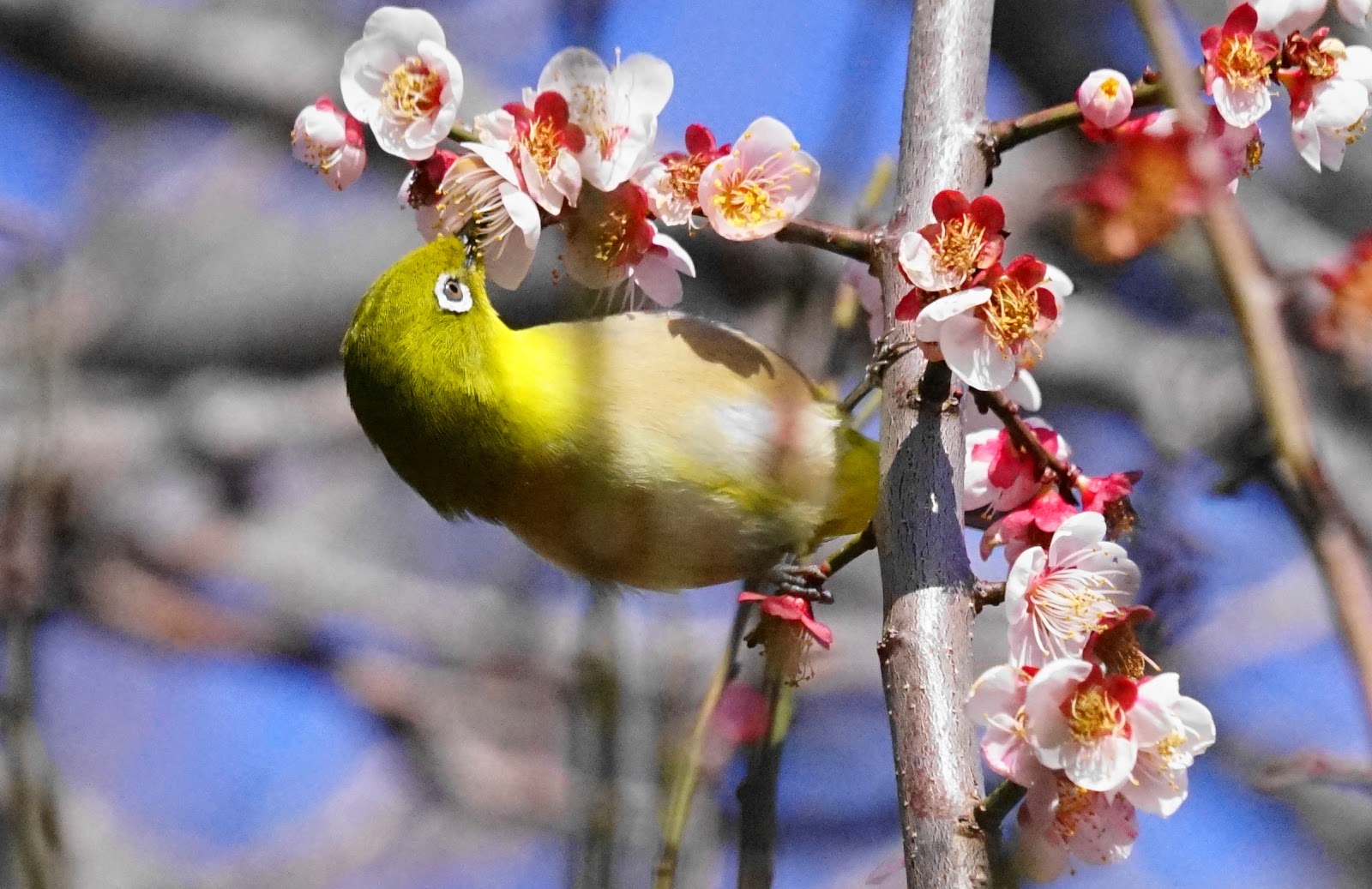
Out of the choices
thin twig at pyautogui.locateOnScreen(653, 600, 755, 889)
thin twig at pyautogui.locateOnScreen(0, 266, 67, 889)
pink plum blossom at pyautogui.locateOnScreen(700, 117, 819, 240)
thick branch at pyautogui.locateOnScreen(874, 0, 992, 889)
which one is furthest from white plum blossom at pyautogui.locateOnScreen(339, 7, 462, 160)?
thin twig at pyautogui.locateOnScreen(0, 266, 67, 889)

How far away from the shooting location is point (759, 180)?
1852mm

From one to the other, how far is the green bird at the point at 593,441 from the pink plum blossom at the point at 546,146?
1.88 ft

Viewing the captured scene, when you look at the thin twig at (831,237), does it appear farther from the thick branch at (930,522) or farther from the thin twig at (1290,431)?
the thin twig at (1290,431)

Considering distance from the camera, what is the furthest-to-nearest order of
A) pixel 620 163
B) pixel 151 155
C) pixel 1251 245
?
1. pixel 151 155
2. pixel 620 163
3. pixel 1251 245

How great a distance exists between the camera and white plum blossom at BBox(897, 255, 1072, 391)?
1492 mm

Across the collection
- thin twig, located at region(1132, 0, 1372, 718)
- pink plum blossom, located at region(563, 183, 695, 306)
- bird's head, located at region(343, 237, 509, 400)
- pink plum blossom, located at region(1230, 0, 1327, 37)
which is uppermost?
bird's head, located at region(343, 237, 509, 400)

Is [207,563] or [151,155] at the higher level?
[151,155]

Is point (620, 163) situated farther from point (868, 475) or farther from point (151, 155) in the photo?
point (151, 155)

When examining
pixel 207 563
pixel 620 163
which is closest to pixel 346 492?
pixel 207 563

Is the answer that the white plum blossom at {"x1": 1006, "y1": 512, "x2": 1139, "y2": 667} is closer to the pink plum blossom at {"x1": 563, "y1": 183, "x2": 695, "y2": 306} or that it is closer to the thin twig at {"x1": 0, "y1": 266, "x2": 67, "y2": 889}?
the pink plum blossom at {"x1": 563, "y1": 183, "x2": 695, "y2": 306}

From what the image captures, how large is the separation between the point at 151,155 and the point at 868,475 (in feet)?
13.4

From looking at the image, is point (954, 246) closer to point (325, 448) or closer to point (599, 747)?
point (599, 747)

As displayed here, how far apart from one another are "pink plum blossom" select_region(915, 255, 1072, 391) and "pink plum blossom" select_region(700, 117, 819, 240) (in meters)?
0.38

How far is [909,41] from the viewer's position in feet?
6.01
